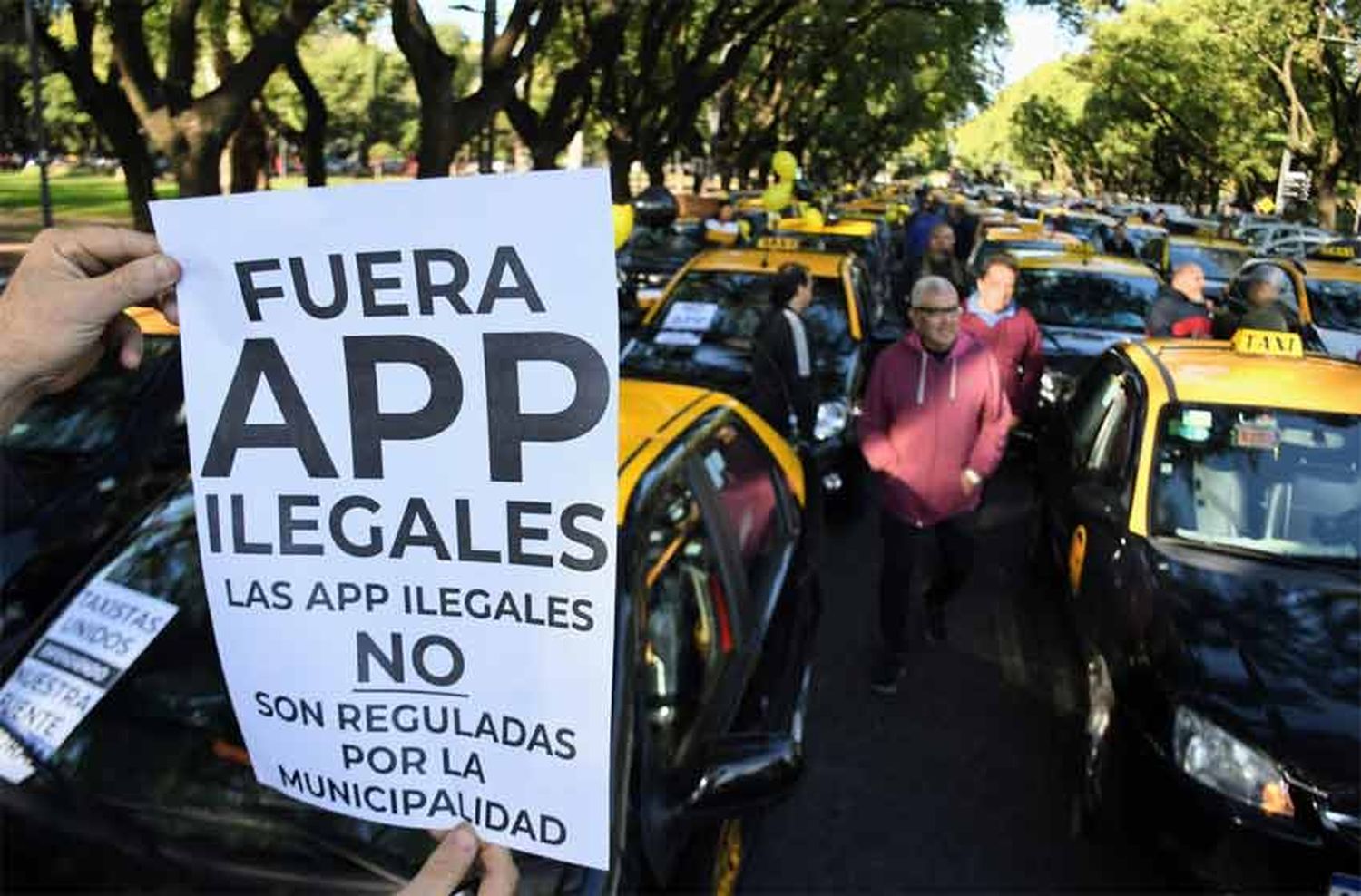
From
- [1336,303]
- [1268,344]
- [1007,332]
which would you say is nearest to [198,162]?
[1007,332]

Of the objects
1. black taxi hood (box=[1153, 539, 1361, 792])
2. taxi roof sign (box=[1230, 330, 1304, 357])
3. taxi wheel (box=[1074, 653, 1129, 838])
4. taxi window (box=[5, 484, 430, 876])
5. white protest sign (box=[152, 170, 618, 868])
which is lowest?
taxi wheel (box=[1074, 653, 1129, 838])

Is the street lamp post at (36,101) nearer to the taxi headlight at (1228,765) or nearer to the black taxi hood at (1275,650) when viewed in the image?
the black taxi hood at (1275,650)

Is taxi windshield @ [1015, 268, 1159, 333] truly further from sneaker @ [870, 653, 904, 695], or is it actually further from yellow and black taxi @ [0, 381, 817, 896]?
yellow and black taxi @ [0, 381, 817, 896]

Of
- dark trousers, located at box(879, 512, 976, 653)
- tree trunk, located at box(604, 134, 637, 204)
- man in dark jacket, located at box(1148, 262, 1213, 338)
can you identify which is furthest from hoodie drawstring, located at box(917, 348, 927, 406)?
tree trunk, located at box(604, 134, 637, 204)

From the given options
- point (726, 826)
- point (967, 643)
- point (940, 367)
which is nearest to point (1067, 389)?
point (967, 643)

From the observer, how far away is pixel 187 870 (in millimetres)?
2285

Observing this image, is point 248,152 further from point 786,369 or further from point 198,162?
point 786,369

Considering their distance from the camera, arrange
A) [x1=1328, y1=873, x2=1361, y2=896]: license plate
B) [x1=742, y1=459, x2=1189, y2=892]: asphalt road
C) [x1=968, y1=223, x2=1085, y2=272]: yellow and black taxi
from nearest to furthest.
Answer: [x1=1328, y1=873, x2=1361, y2=896]: license plate, [x1=742, y1=459, x2=1189, y2=892]: asphalt road, [x1=968, y1=223, x2=1085, y2=272]: yellow and black taxi

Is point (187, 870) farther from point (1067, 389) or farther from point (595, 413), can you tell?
point (1067, 389)

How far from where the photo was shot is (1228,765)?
131 inches

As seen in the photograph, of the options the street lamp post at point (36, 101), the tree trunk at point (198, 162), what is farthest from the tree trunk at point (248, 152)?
the tree trunk at point (198, 162)

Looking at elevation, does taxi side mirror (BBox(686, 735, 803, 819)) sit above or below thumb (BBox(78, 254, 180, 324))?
below

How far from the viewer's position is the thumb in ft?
4.90

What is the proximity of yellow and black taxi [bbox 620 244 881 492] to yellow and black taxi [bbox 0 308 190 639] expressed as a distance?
292 cm
